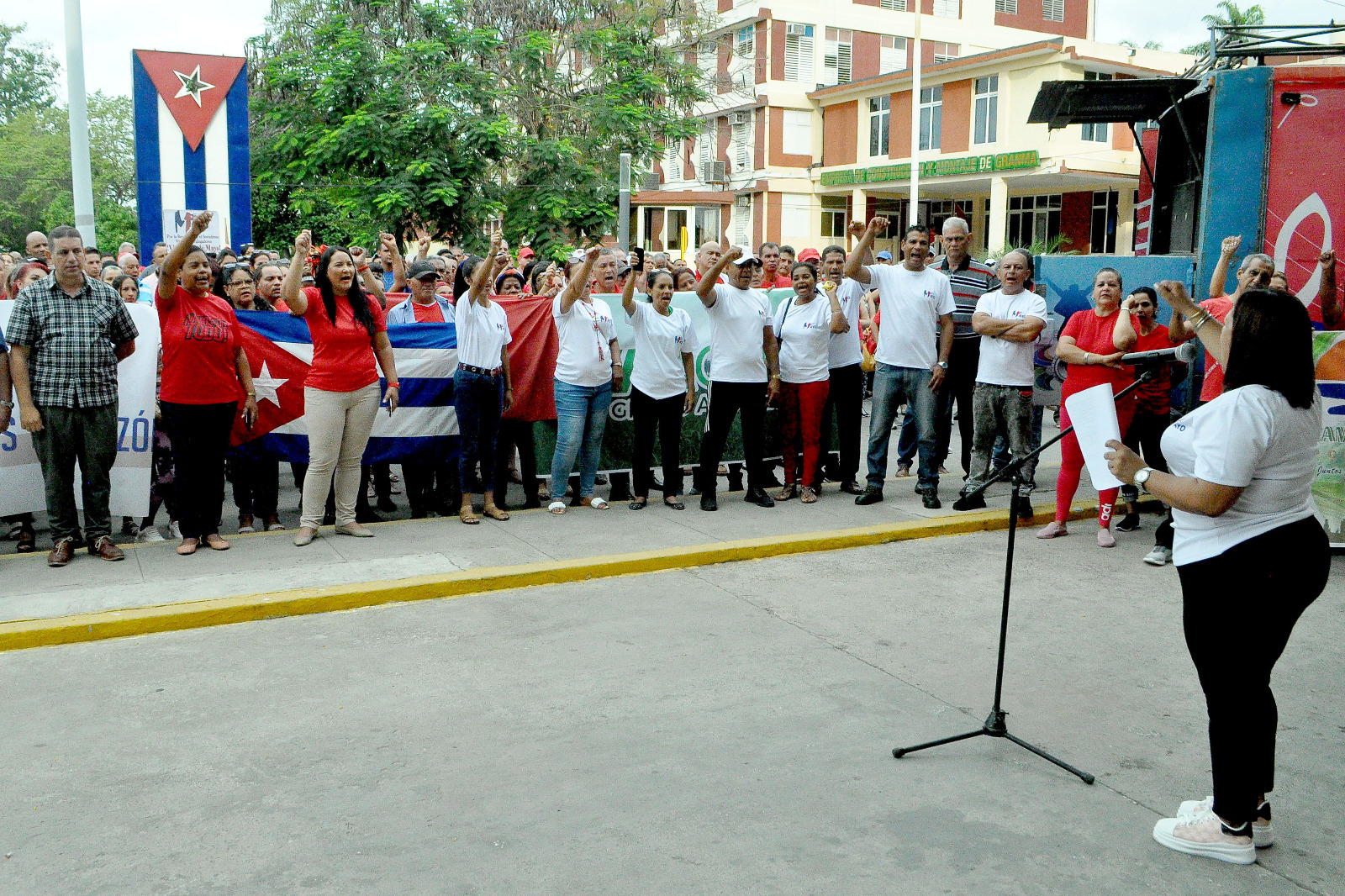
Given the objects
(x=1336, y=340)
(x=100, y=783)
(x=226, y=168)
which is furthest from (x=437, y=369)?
(x=1336, y=340)

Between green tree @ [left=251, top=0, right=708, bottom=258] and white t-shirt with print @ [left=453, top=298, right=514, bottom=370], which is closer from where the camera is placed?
white t-shirt with print @ [left=453, top=298, right=514, bottom=370]

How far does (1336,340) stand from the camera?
7.68 metres

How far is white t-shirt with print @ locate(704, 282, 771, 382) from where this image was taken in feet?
29.4

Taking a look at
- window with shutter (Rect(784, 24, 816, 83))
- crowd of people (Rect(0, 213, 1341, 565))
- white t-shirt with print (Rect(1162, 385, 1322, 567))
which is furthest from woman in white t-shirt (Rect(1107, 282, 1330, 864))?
window with shutter (Rect(784, 24, 816, 83))

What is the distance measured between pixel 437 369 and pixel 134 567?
2.70m

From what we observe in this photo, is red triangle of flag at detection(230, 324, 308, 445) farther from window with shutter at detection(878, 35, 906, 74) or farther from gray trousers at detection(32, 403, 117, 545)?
window with shutter at detection(878, 35, 906, 74)

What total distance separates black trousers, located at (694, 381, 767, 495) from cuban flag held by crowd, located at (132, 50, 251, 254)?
5.27 meters

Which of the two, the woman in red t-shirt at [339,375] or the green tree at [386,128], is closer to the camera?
the woman in red t-shirt at [339,375]

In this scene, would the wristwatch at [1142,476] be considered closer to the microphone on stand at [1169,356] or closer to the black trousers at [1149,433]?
the microphone on stand at [1169,356]

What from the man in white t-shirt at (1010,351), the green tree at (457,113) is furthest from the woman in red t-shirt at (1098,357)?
the green tree at (457,113)

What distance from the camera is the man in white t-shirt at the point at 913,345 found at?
29.6 feet

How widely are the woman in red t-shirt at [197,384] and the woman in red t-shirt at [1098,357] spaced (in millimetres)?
5681

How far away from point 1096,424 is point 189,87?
10023 millimetres

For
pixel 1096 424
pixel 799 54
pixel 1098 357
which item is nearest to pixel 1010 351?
pixel 1098 357
